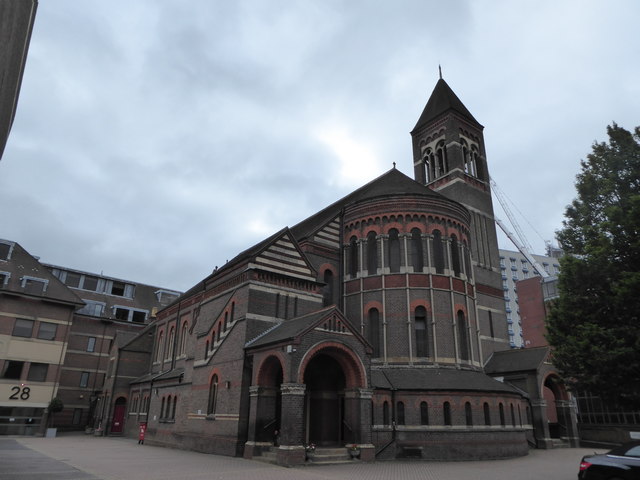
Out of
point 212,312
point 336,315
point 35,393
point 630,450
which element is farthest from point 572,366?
point 35,393

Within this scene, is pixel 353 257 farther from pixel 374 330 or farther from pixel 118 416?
pixel 118 416

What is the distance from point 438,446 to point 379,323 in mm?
7748

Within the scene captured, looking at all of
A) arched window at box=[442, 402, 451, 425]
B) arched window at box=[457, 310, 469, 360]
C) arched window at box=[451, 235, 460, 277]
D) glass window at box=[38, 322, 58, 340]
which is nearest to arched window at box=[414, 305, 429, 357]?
arched window at box=[457, 310, 469, 360]

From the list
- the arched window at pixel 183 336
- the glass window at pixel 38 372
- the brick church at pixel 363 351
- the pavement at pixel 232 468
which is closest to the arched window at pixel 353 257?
the brick church at pixel 363 351

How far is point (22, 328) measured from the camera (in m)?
39.8

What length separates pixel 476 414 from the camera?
2395 cm

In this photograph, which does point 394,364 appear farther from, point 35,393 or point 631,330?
point 35,393

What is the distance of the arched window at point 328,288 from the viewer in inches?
1198

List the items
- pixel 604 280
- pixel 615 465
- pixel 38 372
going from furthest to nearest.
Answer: pixel 38 372 → pixel 604 280 → pixel 615 465

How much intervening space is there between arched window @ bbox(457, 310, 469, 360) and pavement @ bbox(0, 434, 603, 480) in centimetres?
647

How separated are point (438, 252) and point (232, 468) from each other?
18115 mm

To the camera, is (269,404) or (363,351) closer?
(269,404)

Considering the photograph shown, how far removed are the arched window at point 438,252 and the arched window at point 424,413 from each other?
8.56 metres

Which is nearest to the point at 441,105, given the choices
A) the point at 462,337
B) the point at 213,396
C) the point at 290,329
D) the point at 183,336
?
the point at 462,337
